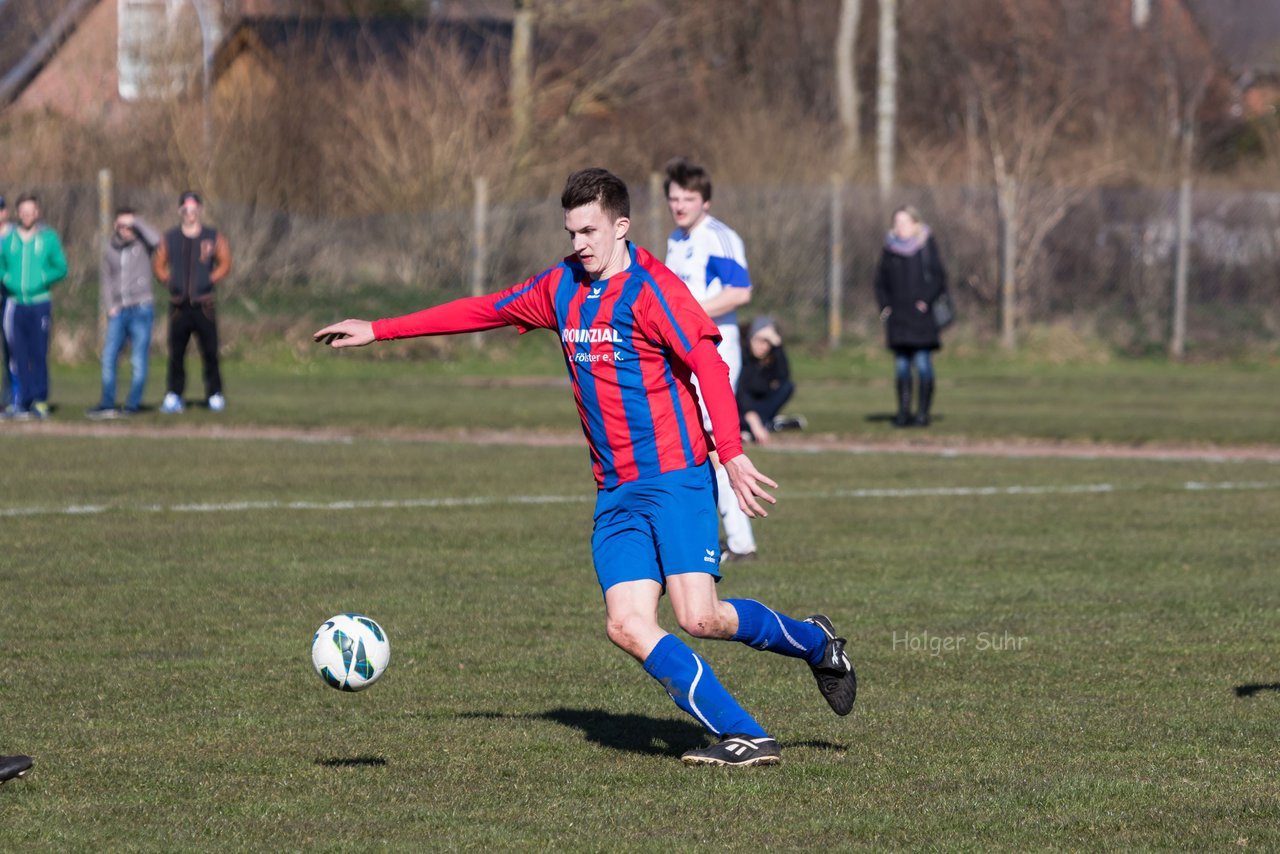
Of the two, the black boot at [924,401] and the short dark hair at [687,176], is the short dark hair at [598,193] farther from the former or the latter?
the black boot at [924,401]

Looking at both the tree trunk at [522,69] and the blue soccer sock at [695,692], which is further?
the tree trunk at [522,69]

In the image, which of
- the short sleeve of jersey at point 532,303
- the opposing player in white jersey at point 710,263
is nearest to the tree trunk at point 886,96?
the opposing player in white jersey at point 710,263

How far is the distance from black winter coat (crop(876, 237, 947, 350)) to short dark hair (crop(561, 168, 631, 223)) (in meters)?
12.1

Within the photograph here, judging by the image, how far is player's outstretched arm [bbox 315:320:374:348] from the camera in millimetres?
5867

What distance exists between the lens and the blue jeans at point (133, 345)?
1770 cm

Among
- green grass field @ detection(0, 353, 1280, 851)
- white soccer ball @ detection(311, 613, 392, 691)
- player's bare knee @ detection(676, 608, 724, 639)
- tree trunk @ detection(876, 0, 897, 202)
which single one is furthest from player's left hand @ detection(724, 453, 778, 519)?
tree trunk @ detection(876, 0, 897, 202)

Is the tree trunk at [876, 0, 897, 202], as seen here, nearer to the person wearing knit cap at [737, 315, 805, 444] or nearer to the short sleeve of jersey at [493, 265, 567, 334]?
the person wearing knit cap at [737, 315, 805, 444]

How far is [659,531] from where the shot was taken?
18.2ft

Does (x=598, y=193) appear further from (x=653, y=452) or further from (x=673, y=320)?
(x=653, y=452)

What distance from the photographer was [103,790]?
516 cm

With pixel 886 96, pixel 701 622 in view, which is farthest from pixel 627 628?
pixel 886 96

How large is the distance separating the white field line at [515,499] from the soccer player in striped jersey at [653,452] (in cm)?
626

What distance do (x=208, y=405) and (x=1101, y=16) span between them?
3461 centimetres

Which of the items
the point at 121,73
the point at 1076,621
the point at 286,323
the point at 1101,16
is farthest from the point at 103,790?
the point at 1101,16
